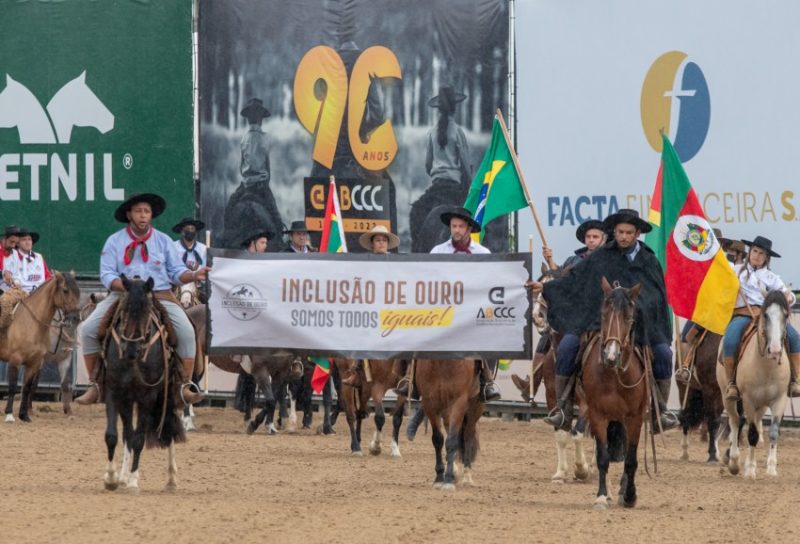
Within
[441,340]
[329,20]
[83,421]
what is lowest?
[83,421]

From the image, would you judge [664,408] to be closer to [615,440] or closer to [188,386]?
[615,440]

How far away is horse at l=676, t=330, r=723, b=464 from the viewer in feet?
66.6

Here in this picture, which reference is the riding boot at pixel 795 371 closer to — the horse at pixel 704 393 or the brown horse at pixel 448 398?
the horse at pixel 704 393

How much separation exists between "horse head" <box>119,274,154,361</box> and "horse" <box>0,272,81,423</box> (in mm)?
10198

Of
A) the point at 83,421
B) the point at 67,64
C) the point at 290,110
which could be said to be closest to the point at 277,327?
the point at 83,421

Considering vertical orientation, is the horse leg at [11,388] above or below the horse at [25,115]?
below

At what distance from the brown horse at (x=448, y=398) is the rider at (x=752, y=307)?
161 inches

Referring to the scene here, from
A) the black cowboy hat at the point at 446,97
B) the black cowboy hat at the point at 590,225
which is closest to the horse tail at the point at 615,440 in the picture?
the black cowboy hat at the point at 590,225

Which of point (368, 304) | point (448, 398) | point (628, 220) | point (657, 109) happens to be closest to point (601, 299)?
point (628, 220)

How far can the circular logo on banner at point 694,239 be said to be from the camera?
1617cm

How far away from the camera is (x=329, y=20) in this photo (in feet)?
89.5

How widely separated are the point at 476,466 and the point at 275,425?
5.72 metres

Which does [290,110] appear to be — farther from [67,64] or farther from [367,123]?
[67,64]

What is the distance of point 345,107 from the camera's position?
27.2m
